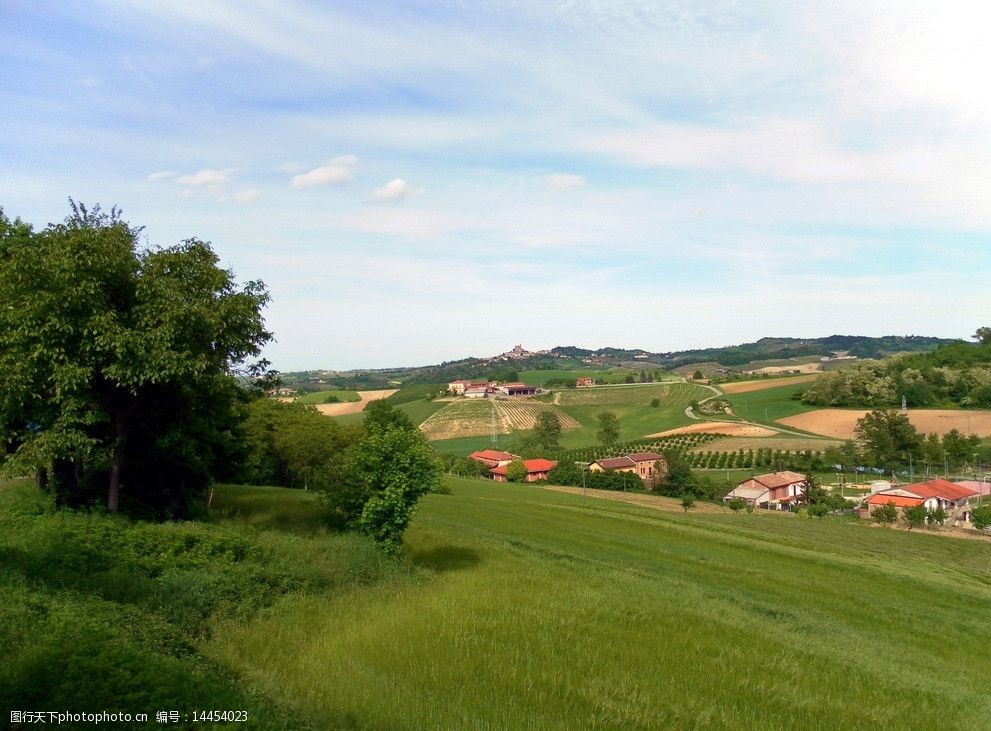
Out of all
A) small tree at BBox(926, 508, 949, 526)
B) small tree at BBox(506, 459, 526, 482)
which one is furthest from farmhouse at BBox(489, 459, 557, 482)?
small tree at BBox(926, 508, 949, 526)

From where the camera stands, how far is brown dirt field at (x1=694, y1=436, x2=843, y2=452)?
110 metres

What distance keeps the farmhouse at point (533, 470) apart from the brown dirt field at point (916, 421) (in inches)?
2004

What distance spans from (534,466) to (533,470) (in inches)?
61.4

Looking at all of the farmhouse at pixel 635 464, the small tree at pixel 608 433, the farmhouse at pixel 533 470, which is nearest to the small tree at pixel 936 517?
the farmhouse at pixel 635 464

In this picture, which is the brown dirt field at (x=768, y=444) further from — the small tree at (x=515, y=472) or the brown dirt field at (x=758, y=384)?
the brown dirt field at (x=758, y=384)

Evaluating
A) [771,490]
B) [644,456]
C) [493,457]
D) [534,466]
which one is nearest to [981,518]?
[771,490]

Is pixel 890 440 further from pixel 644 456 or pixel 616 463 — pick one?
pixel 616 463

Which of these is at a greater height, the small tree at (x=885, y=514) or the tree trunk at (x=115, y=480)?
the tree trunk at (x=115, y=480)

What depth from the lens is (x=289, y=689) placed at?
10914 millimetres

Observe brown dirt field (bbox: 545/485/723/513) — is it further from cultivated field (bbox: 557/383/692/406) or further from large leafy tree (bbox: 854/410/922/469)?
cultivated field (bbox: 557/383/692/406)

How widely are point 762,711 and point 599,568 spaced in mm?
13436

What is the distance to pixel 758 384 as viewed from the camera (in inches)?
7067

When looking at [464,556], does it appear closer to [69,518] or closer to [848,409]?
[69,518]

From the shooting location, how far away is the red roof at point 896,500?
3022 inches
